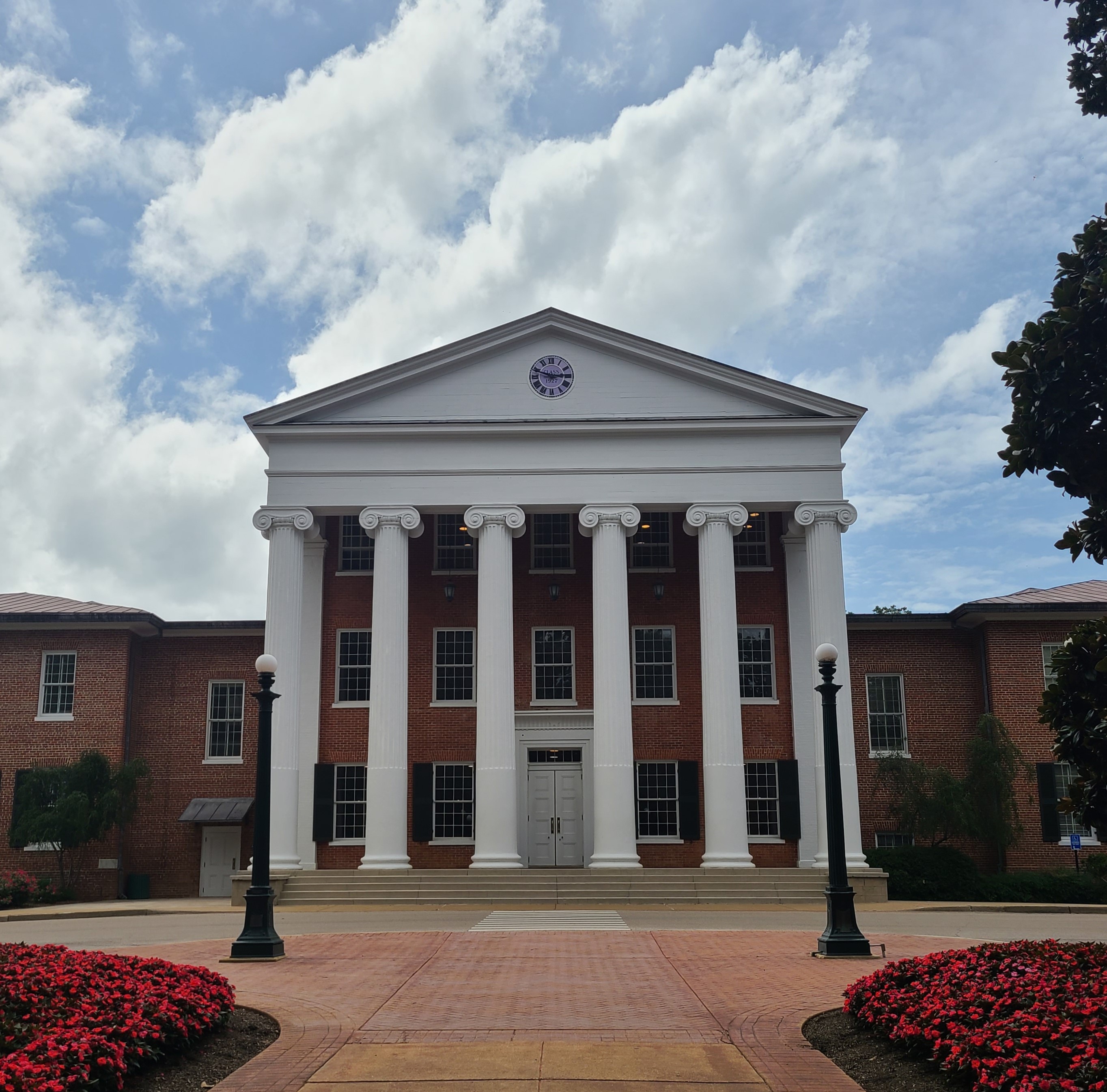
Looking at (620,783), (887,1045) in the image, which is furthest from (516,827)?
(887,1045)

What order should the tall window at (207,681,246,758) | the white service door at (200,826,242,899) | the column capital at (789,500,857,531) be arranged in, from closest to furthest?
the column capital at (789,500,857,531), the white service door at (200,826,242,899), the tall window at (207,681,246,758)

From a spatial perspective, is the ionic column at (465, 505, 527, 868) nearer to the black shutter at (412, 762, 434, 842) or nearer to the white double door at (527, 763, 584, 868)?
the white double door at (527, 763, 584, 868)

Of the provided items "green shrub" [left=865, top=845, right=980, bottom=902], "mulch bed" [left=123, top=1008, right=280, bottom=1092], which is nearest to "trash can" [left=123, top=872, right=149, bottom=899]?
"green shrub" [left=865, top=845, right=980, bottom=902]

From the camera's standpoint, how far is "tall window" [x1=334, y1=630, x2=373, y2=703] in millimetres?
33750

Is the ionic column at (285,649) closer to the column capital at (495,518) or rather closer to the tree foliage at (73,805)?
the column capital at (495,518)

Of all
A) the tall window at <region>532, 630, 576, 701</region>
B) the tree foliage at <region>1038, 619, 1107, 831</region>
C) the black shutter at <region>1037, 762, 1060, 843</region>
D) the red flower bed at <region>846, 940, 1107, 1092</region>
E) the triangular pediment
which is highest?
the triangular pediment

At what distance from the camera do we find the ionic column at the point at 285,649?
30.0 meters

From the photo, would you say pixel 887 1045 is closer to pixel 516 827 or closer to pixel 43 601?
pixel 516 827

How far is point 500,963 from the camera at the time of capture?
1598 cm

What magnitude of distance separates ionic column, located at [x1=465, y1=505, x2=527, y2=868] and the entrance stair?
3.25 feet

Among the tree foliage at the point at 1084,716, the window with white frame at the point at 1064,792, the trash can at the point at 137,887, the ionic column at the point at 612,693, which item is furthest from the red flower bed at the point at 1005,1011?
the trash can at the point at 137,887

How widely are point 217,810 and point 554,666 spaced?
1047cm

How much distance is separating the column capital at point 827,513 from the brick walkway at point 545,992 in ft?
46.1

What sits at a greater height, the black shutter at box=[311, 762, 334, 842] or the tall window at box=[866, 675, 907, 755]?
the tall window at box=[866, 675, 907, 755]
